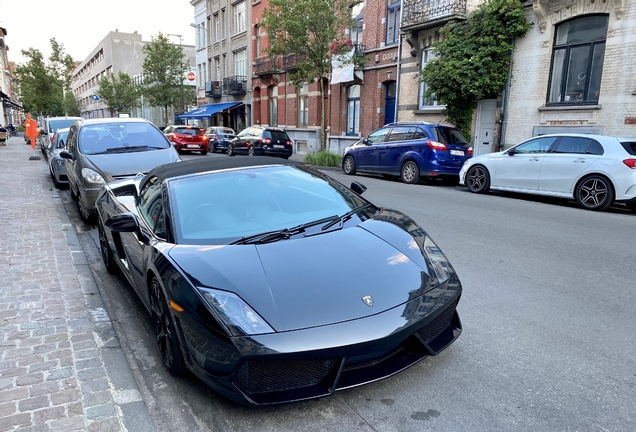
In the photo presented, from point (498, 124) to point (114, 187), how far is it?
558 inches

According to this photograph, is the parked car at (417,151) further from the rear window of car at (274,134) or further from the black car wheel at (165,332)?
the black car wheel at (165,332)

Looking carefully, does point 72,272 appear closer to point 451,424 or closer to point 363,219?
point 363,219

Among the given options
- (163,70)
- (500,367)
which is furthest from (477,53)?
(163,70)

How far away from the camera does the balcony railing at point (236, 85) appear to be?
36.1 meters

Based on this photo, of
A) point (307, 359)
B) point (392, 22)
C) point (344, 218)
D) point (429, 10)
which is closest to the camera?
point (307, 359)

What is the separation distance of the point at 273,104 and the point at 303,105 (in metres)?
4.52

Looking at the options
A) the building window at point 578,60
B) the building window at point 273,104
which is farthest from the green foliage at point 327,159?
the building window at point 273,104

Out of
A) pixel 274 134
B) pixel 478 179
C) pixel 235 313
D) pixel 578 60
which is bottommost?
pixel 478 179

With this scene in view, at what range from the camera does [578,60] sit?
46.9 ft

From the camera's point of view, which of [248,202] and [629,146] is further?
[629,146]

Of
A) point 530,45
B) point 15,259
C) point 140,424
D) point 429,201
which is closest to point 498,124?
point 530,45

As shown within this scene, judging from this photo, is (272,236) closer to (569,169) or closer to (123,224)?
(123,224)

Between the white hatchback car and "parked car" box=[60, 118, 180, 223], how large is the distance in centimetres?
748

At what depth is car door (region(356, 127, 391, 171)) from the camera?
47.7 ft
